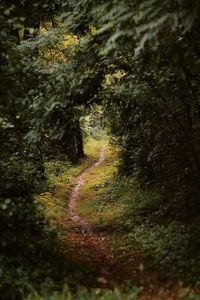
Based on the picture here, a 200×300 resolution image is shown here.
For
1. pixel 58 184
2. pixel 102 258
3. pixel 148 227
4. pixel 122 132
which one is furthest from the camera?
pixel 58 184

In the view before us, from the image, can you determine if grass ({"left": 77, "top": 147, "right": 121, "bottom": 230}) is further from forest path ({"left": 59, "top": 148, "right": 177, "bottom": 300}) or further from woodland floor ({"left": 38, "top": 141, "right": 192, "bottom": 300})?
forest path ({"left": 59, "top": 148, "right": 177, "bottom": 300})

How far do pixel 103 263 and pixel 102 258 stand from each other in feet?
1.77

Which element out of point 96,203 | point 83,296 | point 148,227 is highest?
point 83,296

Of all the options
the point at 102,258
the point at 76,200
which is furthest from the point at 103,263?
the point at 76,200

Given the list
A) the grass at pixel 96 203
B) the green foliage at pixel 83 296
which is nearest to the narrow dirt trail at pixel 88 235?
the grass at pixel 96 203

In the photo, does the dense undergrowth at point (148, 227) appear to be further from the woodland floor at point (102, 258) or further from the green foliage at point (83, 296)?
the green foliage at point (83, 296)

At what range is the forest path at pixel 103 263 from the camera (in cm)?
1018

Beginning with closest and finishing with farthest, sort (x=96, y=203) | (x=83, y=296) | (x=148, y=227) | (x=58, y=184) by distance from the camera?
(x=83, y=296)
(x=148, y=227)
(x=96, y=203)
(x=58, y=184)

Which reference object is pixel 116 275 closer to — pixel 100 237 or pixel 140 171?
pixel 100 237

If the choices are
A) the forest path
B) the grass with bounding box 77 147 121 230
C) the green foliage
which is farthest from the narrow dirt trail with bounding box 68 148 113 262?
the green foliage

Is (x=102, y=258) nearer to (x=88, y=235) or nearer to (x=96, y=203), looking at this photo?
(x=88, y=235)

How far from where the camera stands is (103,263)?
11.9 meters

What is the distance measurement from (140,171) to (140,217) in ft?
15.3

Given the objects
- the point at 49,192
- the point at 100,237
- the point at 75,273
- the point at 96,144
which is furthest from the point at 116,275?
the point at 96,144
